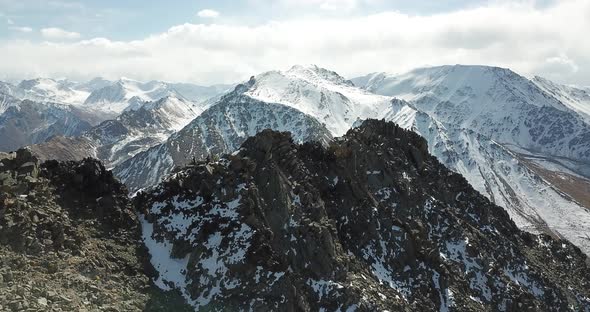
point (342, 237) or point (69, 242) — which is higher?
point (69, 242)

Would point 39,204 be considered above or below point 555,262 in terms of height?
above

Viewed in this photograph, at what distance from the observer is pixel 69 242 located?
46531mm

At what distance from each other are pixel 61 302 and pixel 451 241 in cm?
5664

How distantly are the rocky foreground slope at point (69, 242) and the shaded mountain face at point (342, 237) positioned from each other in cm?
336

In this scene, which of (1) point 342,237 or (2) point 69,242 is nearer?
(2) point 69,242

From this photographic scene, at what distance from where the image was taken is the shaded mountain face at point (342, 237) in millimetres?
52594

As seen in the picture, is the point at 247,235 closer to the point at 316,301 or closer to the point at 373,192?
the point at 316,301

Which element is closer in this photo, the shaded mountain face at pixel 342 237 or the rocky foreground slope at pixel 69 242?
the rocky foreground slope at pixel 69 242

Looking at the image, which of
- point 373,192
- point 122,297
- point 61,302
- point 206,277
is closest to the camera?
point 61,302

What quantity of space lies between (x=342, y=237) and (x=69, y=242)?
33691mm

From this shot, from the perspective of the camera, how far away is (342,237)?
67625 mm

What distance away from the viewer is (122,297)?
4519 cm

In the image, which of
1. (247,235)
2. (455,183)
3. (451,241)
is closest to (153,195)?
(247,235)

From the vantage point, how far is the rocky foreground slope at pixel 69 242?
131 feet
